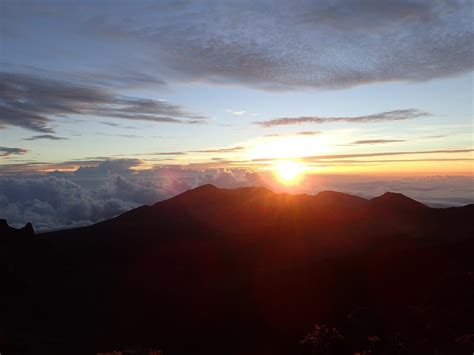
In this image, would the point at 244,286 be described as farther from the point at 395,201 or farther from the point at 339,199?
the point at 339,199

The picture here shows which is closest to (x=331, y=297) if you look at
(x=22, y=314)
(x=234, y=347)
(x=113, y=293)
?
(x=234, y=347)

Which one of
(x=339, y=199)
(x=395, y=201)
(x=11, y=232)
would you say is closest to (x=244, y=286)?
(x=11, y=232)

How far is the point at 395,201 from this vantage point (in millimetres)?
99750

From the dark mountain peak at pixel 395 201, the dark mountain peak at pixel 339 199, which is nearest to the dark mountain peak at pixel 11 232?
the dark mountain peak at pixel 339 199

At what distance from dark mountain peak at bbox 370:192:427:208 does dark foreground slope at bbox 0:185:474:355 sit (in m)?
7.98

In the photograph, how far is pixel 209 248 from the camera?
67812 mm

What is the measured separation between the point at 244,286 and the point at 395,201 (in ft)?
223

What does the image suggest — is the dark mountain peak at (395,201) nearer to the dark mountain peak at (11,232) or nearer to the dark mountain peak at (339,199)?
the dark mountain peak at (339,199)

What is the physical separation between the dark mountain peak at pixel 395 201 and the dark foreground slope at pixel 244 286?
26.2 ft

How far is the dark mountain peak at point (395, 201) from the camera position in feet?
320

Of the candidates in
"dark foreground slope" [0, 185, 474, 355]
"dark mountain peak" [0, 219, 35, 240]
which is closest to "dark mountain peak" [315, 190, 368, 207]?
"dark foreground slope" [0, 185, 474, 355]

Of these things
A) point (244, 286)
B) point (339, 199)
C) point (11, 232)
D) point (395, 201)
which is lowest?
point (244, 286)

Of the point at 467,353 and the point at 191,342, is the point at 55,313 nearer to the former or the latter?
the point at 191,342

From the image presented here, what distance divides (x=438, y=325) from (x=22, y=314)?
1395 inches
